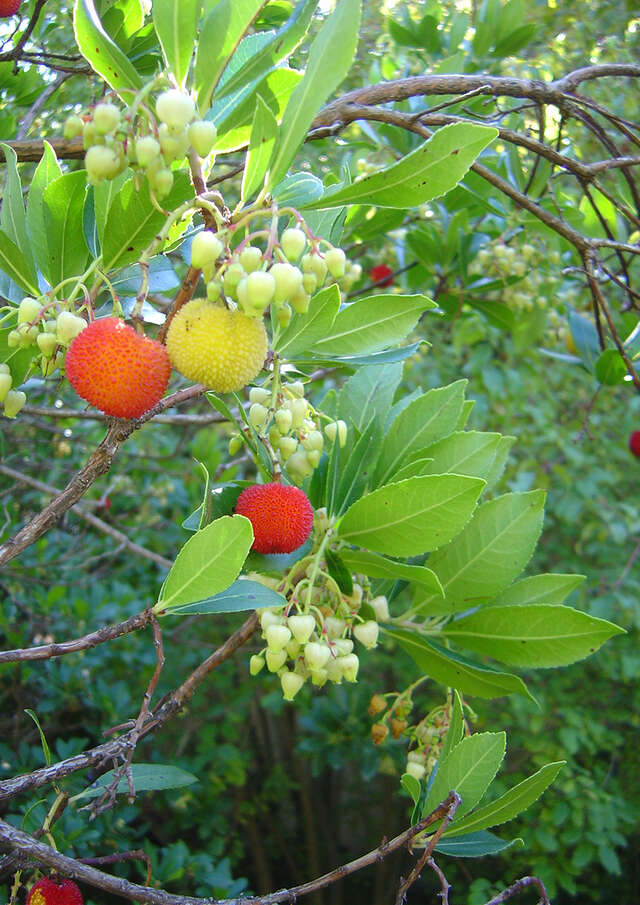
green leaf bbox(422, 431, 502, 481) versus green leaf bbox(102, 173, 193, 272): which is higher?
green leaf bbox(102, 173, 193, 272)

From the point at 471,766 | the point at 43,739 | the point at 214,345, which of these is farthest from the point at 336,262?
the point at 43,739

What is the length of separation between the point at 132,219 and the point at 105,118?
19 centimetres

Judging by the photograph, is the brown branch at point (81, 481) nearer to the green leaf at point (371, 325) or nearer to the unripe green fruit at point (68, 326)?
the unripe green fruit at point (68, 326)

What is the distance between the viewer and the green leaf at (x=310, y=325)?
883mm

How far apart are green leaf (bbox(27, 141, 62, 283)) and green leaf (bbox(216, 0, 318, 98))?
23 cm

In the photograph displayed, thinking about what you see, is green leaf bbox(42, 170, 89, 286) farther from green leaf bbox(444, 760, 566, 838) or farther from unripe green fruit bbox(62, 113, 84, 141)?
green leaf bbox(444, 760, 566, 838)

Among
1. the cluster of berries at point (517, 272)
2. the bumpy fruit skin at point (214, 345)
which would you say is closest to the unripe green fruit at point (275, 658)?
the bumpy fruit skin at point (214, 345)

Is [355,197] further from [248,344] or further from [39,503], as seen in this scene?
[39,503]

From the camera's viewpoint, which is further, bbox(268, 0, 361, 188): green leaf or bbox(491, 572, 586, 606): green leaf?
bbox(491, 572, 586, 606): green leaf

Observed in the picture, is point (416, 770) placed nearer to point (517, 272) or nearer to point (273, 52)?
point (273, 52)

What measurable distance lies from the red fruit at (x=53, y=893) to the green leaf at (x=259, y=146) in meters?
0.80

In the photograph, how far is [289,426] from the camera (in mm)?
901

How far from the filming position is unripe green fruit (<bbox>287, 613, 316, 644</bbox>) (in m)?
0.89

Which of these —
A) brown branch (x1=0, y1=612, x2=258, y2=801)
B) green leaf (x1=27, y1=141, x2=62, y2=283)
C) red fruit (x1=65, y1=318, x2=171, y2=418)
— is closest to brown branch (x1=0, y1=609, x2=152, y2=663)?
brown branch (x1=0, y1=612, x2=258, y2=801)
